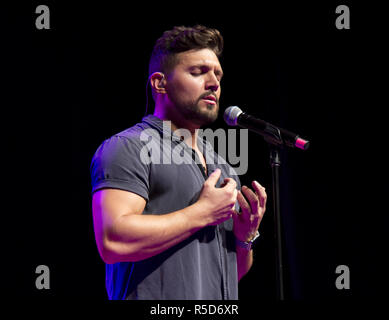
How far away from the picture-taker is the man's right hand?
1.50 meters

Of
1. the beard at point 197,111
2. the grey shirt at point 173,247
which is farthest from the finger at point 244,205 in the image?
the beard at point 197,111

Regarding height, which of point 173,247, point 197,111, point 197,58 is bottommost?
point 173,247

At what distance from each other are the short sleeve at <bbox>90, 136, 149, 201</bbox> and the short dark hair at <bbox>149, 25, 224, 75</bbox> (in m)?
0.48

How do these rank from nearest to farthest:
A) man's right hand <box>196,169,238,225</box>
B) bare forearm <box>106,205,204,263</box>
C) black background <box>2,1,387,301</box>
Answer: bare forearm <box>106,205,204,263</box> → man's right hand <box>196,169,238,225</box> → black background <box>2,1,387,301</box>

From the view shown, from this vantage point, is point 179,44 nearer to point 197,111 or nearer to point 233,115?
point 197,111

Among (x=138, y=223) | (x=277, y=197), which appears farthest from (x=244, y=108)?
Answer: (x=138, y=223)

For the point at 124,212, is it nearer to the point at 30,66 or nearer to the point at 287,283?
the point at 30,66

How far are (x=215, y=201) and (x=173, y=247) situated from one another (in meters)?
0.22

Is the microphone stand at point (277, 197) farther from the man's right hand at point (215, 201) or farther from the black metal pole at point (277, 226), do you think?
the man's right hand at point (215, 201)

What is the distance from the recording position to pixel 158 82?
6.32 ft

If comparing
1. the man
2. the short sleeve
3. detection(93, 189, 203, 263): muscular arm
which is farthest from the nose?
detection(93, 189, 203, 263): muscular arm

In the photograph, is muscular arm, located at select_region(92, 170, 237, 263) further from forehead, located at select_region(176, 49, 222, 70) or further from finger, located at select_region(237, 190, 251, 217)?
forehead, located at select_region(176, 49, 222, 70)
